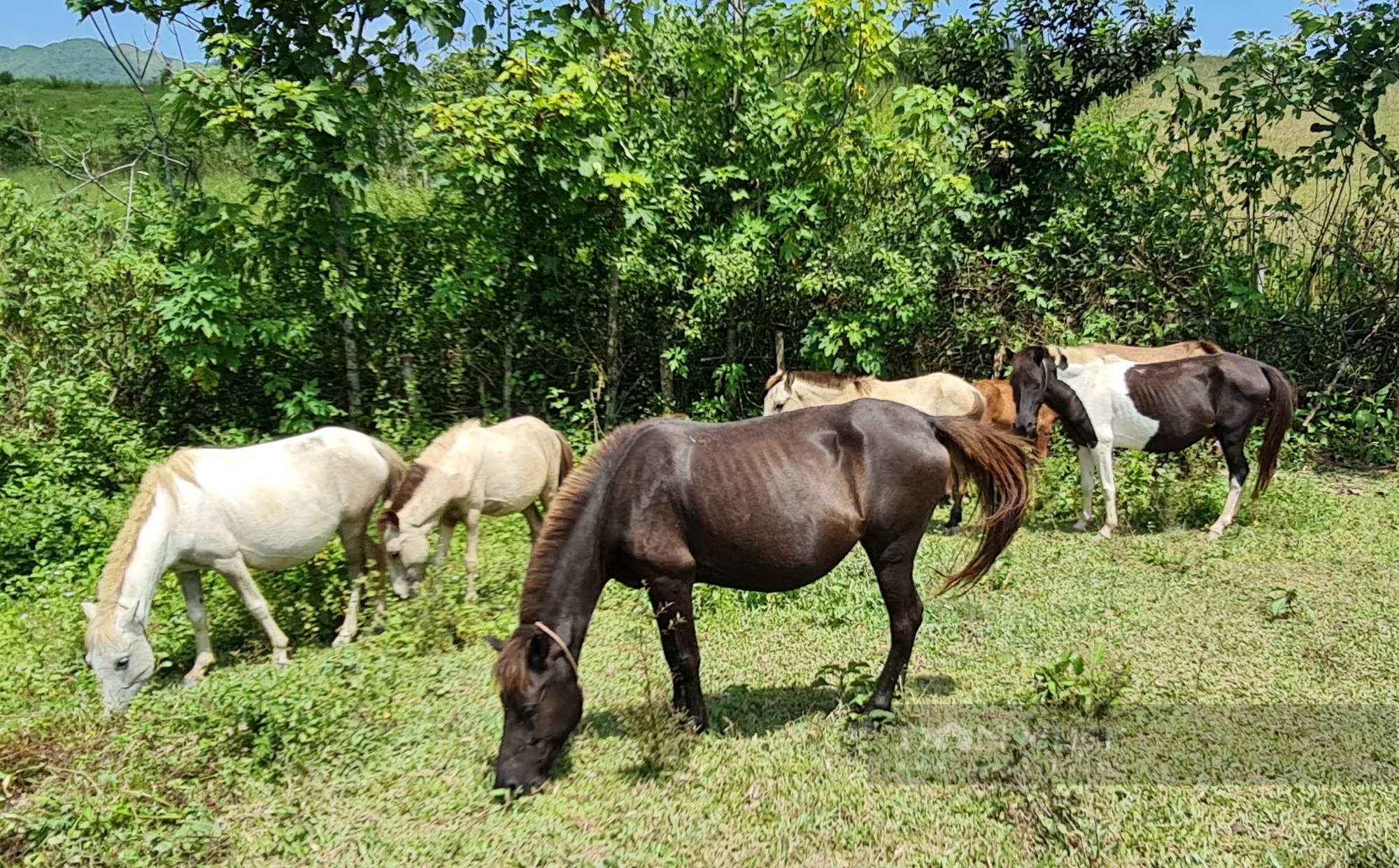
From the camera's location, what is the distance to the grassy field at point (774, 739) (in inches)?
134

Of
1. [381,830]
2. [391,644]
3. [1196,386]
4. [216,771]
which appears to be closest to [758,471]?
[381,830]

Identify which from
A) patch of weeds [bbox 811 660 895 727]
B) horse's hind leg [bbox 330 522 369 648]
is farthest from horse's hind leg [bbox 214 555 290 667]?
patch of weeds [bbox 811 660 895 727]

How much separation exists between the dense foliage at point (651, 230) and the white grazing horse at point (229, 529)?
2330 millimetres

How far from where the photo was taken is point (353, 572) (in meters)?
5.95

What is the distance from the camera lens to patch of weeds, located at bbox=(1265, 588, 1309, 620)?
5.17 metres

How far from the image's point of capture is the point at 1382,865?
10.0ft

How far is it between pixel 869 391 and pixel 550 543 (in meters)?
4.69

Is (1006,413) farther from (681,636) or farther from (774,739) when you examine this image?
(681,636)

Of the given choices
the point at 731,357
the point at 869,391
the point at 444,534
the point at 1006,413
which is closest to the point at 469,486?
the point at 444,534

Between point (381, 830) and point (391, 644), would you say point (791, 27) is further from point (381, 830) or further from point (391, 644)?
point (381, 830)

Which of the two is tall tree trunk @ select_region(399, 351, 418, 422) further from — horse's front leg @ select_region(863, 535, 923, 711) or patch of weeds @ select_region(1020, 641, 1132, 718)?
patch of weeds @ select_region(1020, 641, 1132, 718)

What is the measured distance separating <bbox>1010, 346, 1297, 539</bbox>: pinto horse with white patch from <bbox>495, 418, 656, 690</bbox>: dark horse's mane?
14.4 ft

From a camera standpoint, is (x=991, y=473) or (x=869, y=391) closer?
(x=991, y=473)

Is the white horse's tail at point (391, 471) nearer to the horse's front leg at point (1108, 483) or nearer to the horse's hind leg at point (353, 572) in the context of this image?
the horse's hind leg at point (353, 572)
